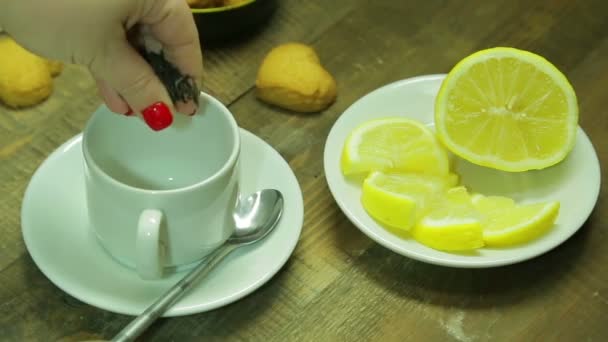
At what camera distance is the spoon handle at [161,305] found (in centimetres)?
61

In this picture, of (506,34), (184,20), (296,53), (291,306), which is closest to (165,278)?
(291,306)

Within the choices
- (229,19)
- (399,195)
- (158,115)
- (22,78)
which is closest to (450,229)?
(399,195)

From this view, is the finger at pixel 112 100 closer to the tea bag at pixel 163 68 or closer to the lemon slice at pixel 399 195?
the tea bag at pixel 163 68

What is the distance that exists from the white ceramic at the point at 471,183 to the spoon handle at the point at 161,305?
0.15m

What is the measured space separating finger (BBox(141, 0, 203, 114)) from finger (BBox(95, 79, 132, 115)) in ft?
0.14

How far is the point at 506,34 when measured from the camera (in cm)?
98

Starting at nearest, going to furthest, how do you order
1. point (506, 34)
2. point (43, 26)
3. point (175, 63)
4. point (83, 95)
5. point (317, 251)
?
point (43, 26)
point (175, 63)
point (317, 251)
point (83, 95)
point (506, 34)

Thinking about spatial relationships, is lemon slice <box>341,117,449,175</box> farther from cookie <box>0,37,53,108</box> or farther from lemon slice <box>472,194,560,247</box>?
cookie <box>0,37,53,108</box>

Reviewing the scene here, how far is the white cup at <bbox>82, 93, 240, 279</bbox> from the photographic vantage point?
1.96ft

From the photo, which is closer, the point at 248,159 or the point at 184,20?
the point at 184,20

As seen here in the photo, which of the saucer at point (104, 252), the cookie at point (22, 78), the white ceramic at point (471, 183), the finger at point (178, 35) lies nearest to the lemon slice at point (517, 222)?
the white ceramic at point (471, 183)

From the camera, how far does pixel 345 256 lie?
2.42 ft

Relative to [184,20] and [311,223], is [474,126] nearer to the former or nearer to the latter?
[311,223]

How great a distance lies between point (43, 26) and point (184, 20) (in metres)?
0.12
